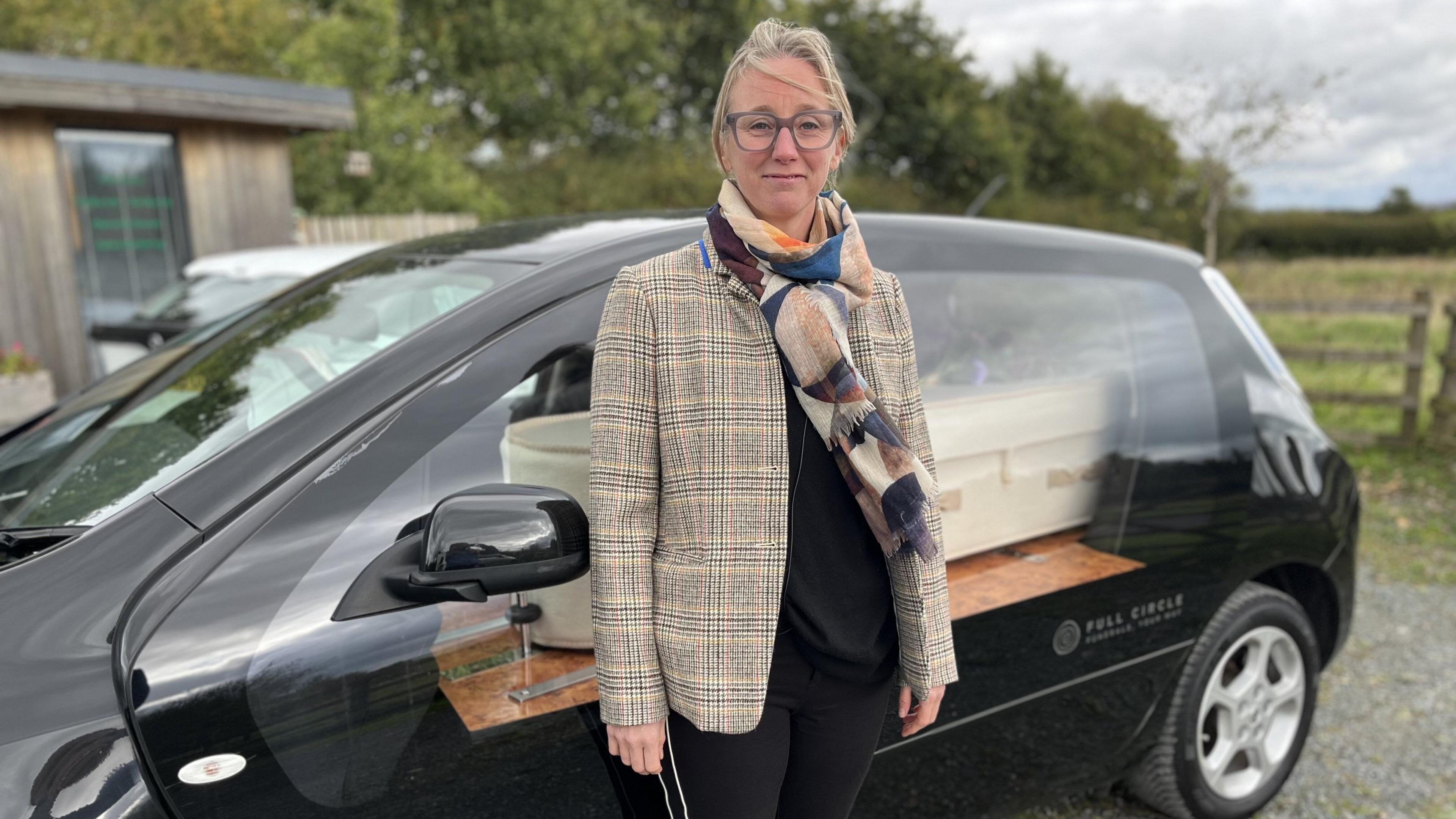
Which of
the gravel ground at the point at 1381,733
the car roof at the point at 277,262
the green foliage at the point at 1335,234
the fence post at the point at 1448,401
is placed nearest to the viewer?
the gravel ground at the point at 1381,733

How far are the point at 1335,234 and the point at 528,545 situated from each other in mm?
49092

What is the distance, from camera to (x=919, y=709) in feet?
5.17

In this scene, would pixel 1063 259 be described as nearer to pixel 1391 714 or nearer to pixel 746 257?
pixel 746 257

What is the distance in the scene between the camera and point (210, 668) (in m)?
1.38

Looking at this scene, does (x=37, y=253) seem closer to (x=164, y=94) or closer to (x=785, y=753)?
(x=164, y=94)

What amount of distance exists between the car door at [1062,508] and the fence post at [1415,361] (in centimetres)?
601

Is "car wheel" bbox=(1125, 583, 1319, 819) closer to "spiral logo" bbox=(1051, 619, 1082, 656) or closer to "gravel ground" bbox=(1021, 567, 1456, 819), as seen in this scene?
"gravel ground" bbox=(1021, 567, 1456, 819)

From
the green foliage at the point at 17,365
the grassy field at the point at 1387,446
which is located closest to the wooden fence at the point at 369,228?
the green foliage at the point at 17,365

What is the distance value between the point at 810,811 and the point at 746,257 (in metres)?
0.88

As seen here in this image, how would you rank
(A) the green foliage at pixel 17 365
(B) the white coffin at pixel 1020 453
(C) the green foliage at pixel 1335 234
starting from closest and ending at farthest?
(B) the white coffin at pixel 1020 453, (A) the green foliage at pixel 17 365, (C) the green foliage at pixel 1335 234

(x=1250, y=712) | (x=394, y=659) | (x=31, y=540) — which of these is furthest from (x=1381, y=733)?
(x=31, y=540)

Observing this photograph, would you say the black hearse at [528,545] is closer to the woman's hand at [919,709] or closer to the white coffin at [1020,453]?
the white coffin at [1020,453]

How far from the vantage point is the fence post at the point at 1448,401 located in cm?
718

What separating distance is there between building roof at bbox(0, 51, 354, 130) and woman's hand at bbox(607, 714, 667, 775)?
8.48m
